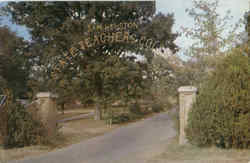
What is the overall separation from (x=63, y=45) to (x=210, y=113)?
9.61 metres

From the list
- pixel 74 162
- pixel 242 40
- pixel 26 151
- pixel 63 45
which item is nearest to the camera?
pixel 74 162

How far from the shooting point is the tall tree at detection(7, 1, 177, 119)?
43.2 ft

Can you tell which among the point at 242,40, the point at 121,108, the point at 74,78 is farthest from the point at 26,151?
the point at 121,108

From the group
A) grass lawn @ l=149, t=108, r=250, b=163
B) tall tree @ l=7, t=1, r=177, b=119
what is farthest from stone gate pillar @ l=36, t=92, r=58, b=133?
tall tree @ l=7, t=1, r=177, b=119

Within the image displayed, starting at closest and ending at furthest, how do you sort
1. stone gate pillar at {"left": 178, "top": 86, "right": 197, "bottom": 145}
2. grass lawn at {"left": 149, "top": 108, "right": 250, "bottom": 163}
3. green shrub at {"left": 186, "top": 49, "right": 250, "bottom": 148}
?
grass lawn at {"left": 149, "top": 108, "right": 250, "bottom": 163} < green shrub at {"left": 186, "top": 49, "right": 250, "bottom": 148} < stone gate pillar at {"left": 178, "top": 86, "right": 197, "bottom": 145}

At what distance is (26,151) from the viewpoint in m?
6.52

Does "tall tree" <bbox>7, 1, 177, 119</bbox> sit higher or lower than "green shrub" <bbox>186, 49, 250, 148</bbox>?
higher

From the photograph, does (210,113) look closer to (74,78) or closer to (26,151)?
(26,151)

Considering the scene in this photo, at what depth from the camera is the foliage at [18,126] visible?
673 centimetres

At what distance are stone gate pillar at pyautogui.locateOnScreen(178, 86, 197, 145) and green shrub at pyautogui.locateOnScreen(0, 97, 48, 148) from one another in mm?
3706

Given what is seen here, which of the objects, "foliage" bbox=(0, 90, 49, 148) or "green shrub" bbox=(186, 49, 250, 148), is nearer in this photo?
"green shrub" bbox=(186, 49, 250, 148)

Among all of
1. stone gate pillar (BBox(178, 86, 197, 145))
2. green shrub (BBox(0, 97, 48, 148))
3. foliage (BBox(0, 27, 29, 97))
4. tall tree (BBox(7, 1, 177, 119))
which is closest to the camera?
stone gate pillar (BBox(178, 86, 197, 145))

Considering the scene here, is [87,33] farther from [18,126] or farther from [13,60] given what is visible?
[18,126]

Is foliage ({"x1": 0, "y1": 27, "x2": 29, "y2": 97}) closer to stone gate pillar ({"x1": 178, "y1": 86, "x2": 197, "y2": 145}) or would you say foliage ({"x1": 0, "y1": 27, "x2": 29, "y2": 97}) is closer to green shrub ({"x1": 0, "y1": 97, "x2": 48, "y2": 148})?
green shrub ({"x1": 0, "y1": 97, "x2": 48, "y2": 148})
